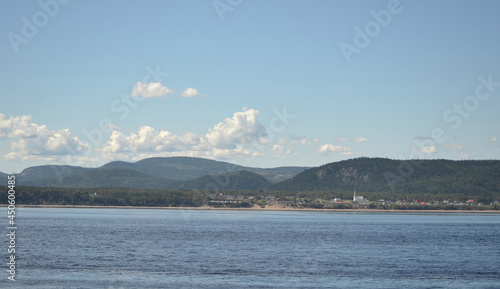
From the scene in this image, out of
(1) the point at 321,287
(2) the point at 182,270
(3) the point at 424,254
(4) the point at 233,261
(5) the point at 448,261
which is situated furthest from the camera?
(3) the point at 424,254

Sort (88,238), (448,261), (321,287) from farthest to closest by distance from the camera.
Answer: (88,238) < (448,261) < (321,287)

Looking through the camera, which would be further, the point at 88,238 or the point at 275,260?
the point at 88,238

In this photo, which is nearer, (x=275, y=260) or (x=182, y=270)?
(x=182, y=270)

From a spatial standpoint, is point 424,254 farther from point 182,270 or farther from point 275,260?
point 182,270

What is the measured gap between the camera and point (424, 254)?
306 ft

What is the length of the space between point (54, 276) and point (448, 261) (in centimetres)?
5495

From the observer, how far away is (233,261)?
77188mm

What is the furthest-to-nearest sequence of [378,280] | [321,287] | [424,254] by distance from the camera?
[424,254] → [378,280] → [321,287]

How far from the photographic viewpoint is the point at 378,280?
63438 millimetres

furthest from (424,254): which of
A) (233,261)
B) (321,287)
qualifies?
(321,287)

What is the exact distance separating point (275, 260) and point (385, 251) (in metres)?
25.2

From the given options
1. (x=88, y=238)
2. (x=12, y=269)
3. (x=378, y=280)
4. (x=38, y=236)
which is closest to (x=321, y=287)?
(x=378, y=280)

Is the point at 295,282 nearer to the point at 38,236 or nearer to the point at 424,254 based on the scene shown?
the point at 424,254

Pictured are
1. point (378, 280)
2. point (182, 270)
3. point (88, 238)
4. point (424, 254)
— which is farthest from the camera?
point (88, 238)
